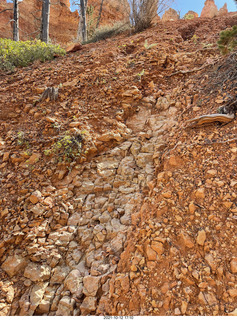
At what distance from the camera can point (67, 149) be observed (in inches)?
101

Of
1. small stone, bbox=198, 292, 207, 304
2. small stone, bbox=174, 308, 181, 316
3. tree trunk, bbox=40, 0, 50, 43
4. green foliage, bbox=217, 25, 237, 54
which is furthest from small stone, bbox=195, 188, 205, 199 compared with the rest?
tree trunk, bbox=40, 0, 50, 43

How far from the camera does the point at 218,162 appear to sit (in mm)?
Answer: 1841

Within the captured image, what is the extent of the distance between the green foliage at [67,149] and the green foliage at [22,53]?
3223mm

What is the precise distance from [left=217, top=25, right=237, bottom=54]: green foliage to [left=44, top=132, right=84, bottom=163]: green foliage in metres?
2.45

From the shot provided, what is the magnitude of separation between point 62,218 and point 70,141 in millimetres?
977

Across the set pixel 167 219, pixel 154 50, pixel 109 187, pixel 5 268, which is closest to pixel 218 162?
pixel 167 219

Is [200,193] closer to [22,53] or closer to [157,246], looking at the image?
[157,246]

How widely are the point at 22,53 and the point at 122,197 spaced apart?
4.84 metres

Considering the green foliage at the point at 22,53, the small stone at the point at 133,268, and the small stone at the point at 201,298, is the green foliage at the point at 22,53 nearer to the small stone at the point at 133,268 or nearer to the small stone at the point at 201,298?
the small stone at the point at 133,268

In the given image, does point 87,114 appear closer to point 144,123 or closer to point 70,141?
point 70,141

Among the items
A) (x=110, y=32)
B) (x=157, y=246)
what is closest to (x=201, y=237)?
(x=157, y=246)

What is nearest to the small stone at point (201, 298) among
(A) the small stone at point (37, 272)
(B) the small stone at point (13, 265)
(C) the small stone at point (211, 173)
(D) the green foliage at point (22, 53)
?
(C) the small stone at point (211, 173)

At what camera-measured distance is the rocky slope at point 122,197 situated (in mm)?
1477

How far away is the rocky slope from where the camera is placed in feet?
4.84
